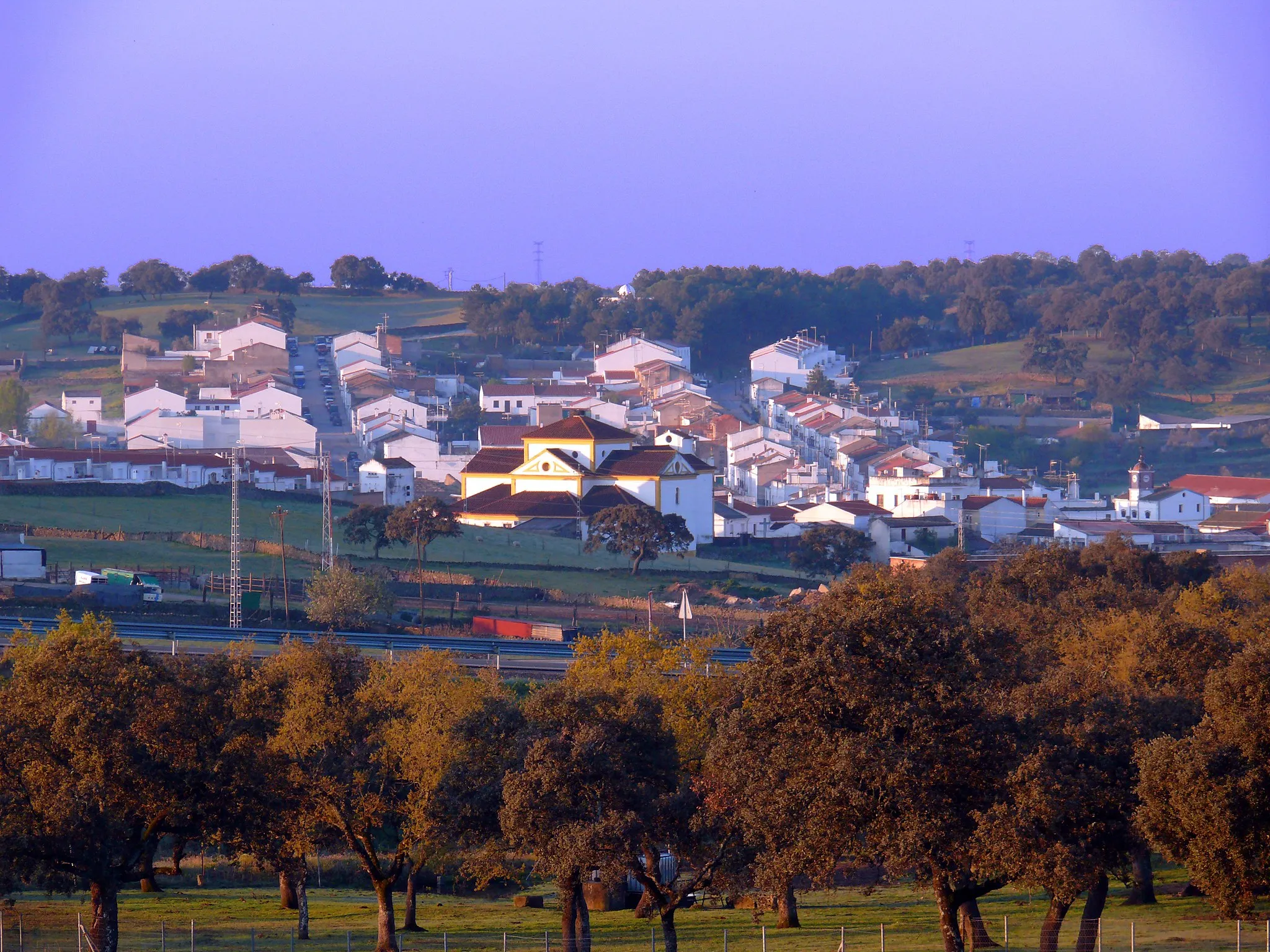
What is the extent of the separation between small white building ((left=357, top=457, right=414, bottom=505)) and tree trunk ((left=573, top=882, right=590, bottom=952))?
60.0m

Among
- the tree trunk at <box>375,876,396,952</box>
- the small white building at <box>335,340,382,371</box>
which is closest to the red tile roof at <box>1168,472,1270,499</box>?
the small white building at <box>335,340,382,371</box>

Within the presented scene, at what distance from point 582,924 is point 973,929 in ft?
15.2

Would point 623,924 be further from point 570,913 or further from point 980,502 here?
point 980,502

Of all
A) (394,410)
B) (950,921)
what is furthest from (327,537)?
(394,410)

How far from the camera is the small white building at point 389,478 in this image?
7900cm

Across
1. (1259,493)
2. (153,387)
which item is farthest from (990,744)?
(153,387)

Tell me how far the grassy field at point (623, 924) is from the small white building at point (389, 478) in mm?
54748

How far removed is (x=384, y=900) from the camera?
63.4 ft

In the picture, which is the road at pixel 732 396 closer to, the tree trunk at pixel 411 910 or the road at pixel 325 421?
the road at pixel 325 421

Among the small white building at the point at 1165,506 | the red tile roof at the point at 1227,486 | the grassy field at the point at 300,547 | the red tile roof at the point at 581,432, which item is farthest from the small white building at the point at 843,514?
the red tile roof at the point at 1227,486

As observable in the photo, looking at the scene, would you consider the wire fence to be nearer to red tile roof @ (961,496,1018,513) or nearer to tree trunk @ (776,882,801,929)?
tree trunk @ (776,882,801,929)

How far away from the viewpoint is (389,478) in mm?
79562

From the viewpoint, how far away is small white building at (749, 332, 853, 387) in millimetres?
128888

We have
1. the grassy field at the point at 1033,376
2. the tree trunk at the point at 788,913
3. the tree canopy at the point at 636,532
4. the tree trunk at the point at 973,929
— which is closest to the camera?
the tree trunk at the point at 973,929
